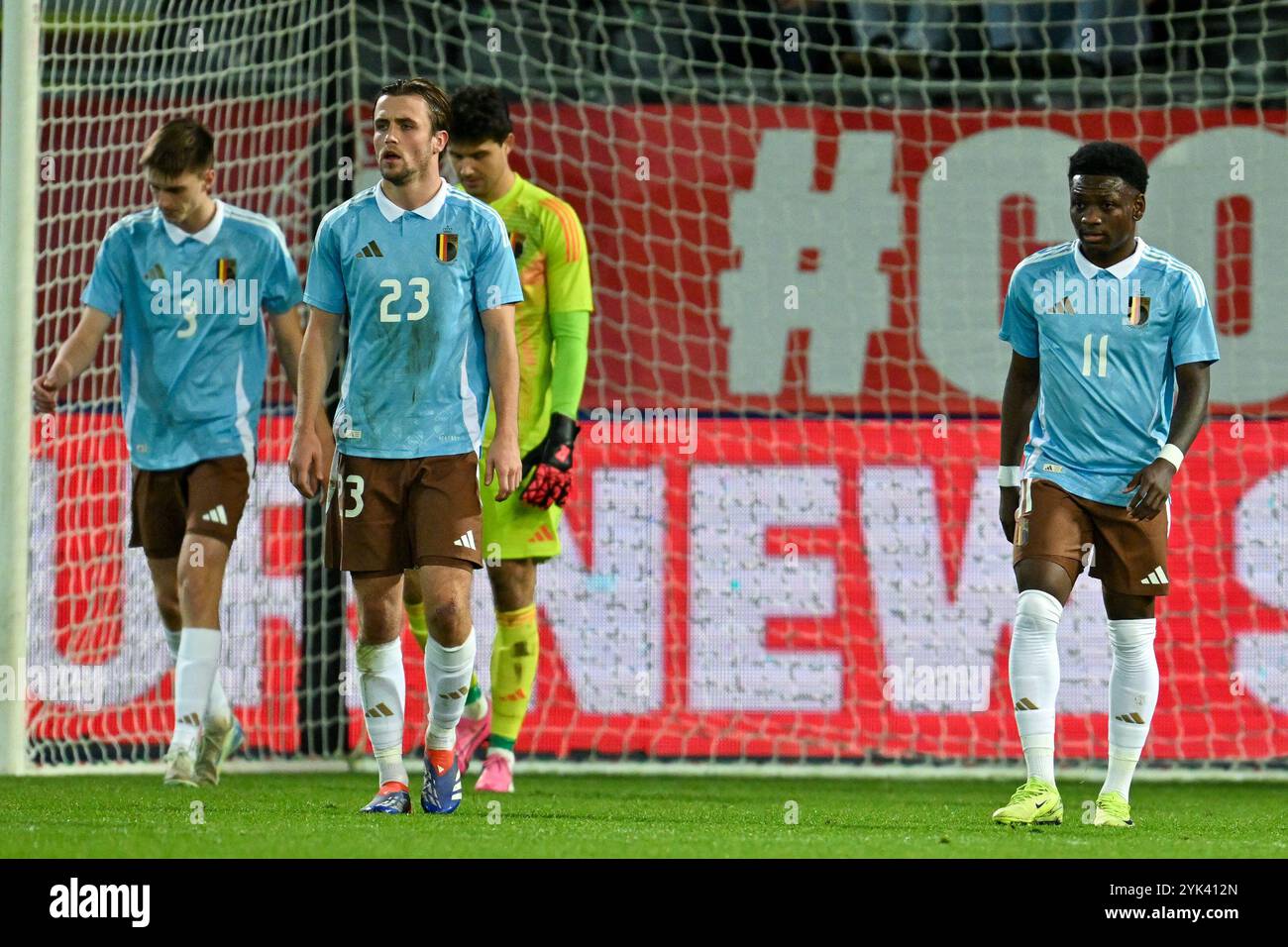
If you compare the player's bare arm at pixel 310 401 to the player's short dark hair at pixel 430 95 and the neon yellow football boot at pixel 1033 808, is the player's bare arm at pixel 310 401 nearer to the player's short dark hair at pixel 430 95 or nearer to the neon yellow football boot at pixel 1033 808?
the player's short dark hair at pixel 430 95

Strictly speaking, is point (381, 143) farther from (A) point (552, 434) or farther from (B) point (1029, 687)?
(B) point (1029, 687)

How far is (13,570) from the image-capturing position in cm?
702

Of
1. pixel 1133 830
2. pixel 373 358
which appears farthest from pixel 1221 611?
pixel 373 358

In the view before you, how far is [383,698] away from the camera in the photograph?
5137mm

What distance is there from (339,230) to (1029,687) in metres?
2.08

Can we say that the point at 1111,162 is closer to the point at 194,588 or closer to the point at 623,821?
the point at 623,821

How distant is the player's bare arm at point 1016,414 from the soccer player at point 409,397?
1344mm

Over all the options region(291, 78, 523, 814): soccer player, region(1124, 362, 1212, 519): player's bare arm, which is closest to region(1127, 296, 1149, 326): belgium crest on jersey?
region(1124, 362, 1212, 519): player's bare arm

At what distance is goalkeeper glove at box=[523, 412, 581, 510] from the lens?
6031 millimetres

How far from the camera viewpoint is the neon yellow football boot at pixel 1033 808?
512 cm

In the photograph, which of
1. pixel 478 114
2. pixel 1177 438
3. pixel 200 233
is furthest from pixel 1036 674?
pixel 200 233

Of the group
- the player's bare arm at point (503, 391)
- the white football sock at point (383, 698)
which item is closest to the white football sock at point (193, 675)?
the white football sock at point (383, 698)

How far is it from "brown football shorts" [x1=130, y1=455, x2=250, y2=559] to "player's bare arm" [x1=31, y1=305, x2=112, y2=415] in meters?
0.38

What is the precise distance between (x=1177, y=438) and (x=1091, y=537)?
1.13 ft
